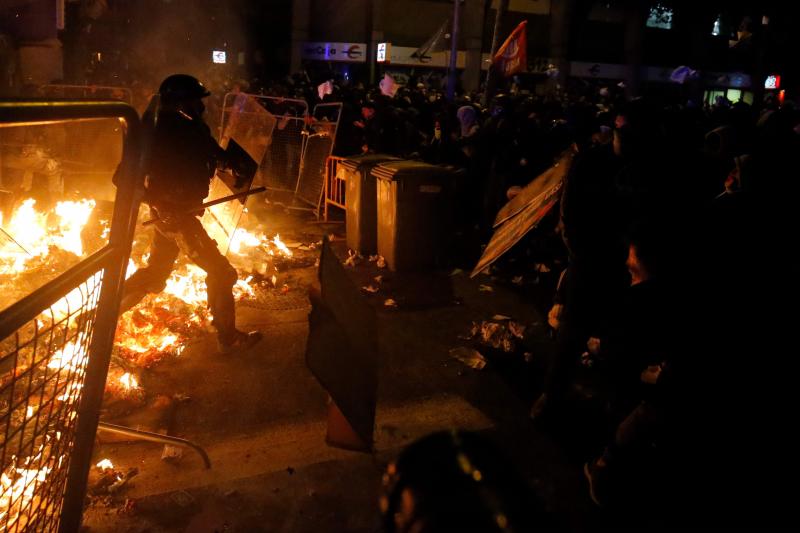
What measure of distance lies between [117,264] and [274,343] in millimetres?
3474

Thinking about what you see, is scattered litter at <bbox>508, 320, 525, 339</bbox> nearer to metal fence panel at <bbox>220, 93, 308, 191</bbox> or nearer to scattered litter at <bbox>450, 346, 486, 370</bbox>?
scattered litter at <bbox>450, 346, 486, 370</bbox>

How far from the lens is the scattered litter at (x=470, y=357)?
17.5 ft

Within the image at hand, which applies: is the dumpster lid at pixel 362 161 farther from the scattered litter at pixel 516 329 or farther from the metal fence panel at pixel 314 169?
the scattered litter at pixel 516 329

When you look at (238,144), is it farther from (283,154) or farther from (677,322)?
(677,322)

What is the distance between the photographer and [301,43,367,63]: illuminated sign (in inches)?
1256

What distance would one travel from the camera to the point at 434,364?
5.37 metres

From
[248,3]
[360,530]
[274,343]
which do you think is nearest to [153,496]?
[360,530]

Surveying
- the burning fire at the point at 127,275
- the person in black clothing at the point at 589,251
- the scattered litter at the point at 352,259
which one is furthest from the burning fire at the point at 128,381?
the scattered litter at the point at 352,259

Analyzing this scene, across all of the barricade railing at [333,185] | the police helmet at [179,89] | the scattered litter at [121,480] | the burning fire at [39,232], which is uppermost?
the police helmet at [179,89]

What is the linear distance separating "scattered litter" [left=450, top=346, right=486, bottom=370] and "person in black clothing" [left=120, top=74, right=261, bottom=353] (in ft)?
6.55

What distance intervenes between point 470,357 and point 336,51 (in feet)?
96.7

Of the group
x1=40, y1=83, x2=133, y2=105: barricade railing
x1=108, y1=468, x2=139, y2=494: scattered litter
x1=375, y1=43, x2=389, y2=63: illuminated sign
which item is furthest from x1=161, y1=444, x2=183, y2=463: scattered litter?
x1=375, y1=43, x2=389, y2=63: illuminated sign

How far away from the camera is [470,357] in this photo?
5496 mm

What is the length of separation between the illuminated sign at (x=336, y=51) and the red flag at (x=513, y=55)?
19505mm
